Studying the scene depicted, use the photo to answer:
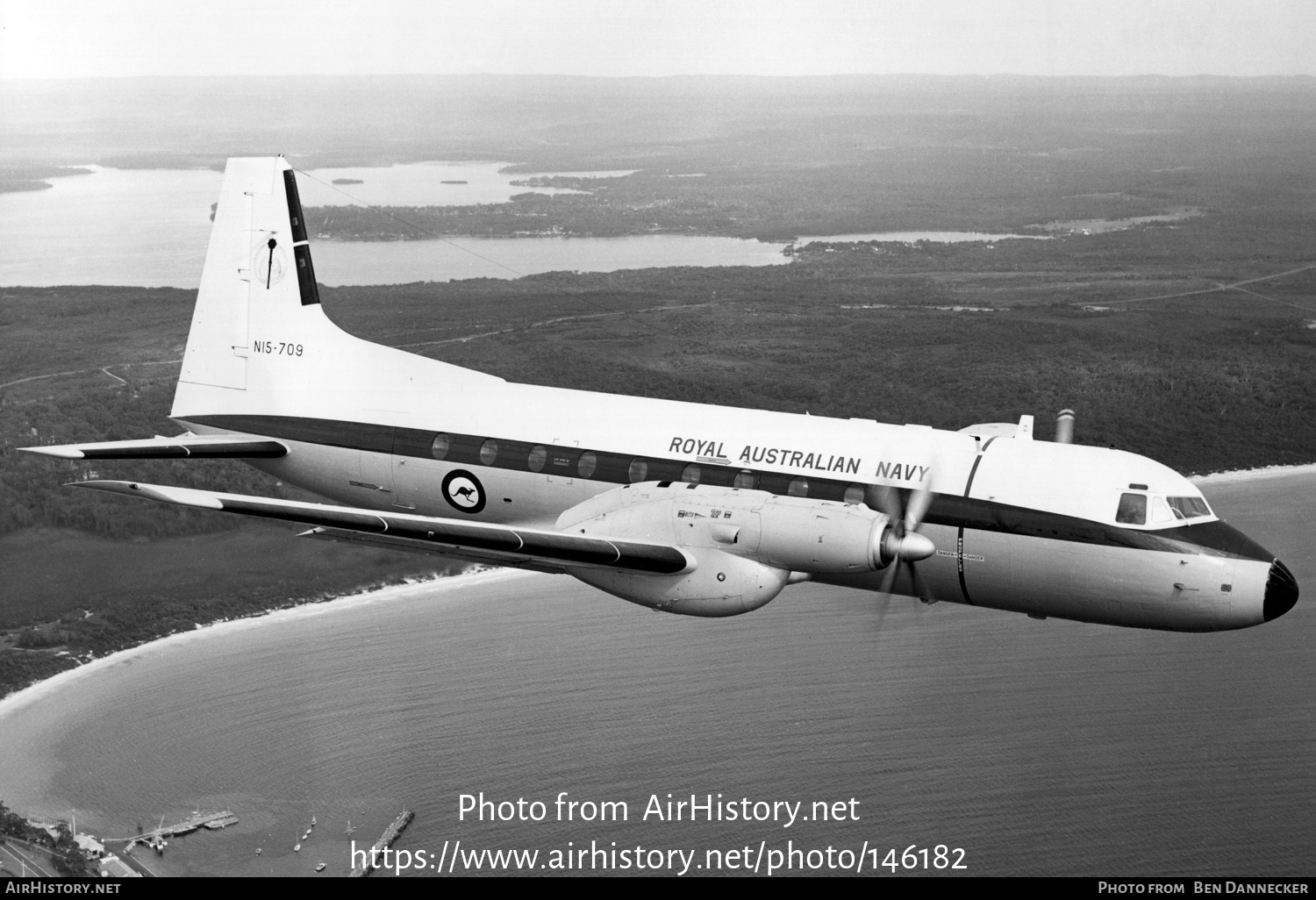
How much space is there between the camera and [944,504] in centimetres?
2427

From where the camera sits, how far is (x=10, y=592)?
48.2 m

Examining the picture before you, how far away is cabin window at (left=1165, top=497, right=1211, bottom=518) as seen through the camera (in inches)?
925

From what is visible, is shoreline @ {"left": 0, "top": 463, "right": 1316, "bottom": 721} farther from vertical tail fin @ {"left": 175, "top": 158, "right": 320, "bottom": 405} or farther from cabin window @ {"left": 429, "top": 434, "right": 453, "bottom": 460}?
cabin window @ {"left": 429, "top": 434, "right": 453, "bottom": 460}

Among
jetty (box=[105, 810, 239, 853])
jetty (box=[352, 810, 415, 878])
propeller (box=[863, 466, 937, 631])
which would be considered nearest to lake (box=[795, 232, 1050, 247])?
jetty (box=[352, 810, 415, 878])

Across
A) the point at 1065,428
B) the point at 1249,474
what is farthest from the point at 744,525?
the point at 1249,474

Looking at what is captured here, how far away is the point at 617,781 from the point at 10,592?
23977mm

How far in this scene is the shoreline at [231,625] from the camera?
44.0 metres

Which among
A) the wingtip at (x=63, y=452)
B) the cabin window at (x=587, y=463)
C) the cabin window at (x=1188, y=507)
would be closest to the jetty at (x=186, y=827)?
the wingtip at (x=63, y=452)

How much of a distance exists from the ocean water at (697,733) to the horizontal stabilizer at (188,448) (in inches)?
457

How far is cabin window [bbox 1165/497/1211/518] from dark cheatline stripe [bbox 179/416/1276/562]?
0.78ft

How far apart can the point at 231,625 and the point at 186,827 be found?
1088cm
